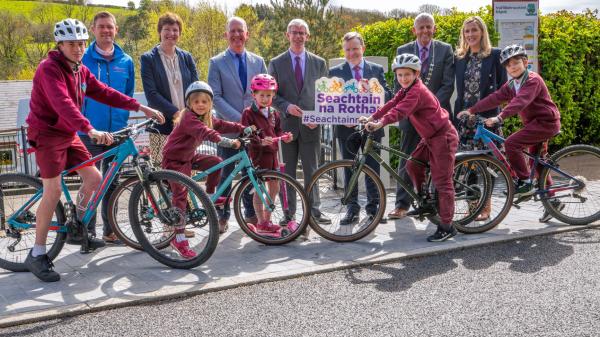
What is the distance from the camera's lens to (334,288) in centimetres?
513

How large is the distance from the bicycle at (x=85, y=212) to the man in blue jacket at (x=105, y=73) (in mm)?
644

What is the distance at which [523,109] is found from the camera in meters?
6.78

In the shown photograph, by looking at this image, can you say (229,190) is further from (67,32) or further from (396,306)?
(396,306)

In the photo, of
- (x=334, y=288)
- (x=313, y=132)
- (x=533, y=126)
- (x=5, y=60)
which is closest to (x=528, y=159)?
(x=533, y=126)

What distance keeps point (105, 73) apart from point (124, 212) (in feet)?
4.73

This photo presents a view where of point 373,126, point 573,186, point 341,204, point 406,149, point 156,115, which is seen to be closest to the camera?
point 156,115

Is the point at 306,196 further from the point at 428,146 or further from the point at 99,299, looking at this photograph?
the point at 99,299

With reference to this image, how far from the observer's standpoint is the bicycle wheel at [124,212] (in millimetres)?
5824

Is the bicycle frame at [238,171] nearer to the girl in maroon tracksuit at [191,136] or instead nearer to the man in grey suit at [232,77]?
the girl in maroon tracksuit at [191,136]

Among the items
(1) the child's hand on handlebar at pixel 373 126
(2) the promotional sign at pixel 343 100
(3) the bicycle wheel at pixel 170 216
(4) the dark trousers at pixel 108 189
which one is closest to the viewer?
(3) the bicycle wheel at pixel 170 216

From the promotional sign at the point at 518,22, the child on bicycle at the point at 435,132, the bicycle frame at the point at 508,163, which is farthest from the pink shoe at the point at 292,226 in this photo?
the promotional sign at the point at 518,22

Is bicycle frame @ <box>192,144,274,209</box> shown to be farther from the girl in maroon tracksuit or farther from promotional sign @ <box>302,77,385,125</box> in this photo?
promotional sign @ <box>302,77,385,125</box>

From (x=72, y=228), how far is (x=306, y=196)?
2.12 meters

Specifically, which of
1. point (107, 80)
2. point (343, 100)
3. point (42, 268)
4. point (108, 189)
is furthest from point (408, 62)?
point (42, 268)
